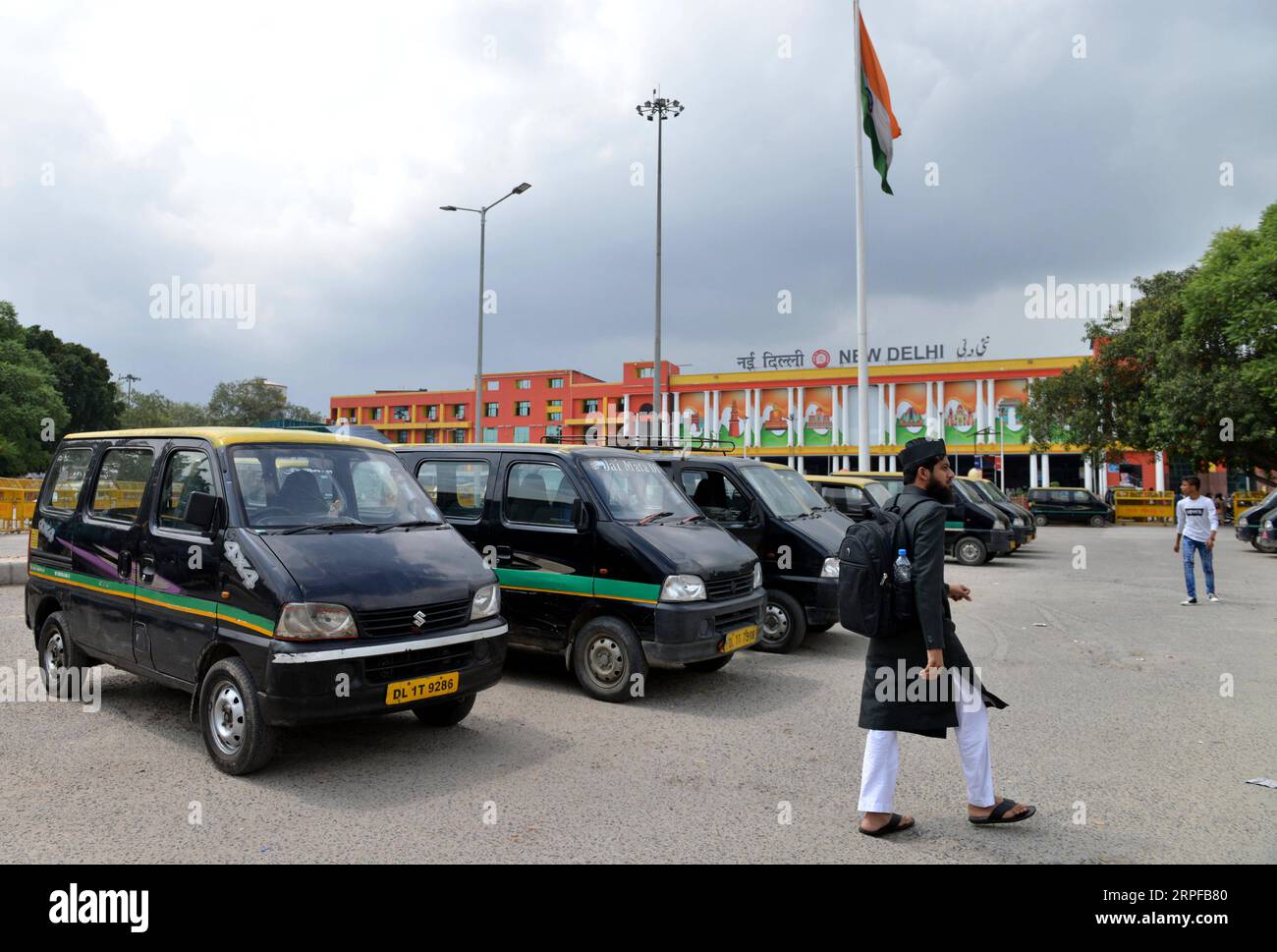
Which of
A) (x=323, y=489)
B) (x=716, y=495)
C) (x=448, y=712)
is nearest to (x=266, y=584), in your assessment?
(x=323, y=489)

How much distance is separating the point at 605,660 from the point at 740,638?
1130 mm

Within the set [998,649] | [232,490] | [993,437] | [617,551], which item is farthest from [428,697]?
[993,437]

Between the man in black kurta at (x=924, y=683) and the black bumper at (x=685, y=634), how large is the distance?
2.48 meters

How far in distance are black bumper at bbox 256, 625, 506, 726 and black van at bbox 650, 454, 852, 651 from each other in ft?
14.6

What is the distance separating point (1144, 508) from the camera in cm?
4078

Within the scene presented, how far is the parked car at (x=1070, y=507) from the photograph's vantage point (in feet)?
124

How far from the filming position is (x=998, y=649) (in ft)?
30.2

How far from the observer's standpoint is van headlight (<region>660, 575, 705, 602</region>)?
6.66 metres

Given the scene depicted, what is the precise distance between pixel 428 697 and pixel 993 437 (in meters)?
74.3

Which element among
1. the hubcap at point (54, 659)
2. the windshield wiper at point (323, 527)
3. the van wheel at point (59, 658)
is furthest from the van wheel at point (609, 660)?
the hubcap at point (54, 659)

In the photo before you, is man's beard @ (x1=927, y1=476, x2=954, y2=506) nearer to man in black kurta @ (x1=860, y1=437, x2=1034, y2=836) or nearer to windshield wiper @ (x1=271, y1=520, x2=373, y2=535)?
man in black kurta @ (x1=860, y1=437, x2=1034, y2=836)

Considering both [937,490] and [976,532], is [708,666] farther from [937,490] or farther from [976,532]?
[976,532]

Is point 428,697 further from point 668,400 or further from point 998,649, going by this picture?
point 668,400

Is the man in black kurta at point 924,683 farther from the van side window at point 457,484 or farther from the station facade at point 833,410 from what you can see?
the station facade at point 833,410
